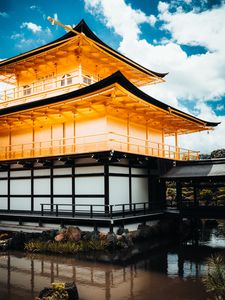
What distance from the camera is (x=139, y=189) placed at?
22.6 m

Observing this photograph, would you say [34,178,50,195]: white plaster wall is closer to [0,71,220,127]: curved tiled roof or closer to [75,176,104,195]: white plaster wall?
[75,176,104,195]: white plaster wall

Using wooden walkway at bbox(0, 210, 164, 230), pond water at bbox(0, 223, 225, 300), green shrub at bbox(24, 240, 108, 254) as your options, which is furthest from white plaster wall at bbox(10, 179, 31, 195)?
pond water at bbox(0, 223, 225, 300)

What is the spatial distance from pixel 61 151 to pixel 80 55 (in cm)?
725

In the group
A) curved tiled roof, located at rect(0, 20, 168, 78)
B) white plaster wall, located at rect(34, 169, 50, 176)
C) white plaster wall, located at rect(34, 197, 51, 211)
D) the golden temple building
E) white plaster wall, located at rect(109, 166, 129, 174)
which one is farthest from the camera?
white plaster wall, located at rect(34, 169, 50, 176)

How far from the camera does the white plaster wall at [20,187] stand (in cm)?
2320

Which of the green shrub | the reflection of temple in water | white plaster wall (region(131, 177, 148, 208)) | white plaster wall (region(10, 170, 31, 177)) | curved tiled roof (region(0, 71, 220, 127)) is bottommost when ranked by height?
the reflection of temple in water

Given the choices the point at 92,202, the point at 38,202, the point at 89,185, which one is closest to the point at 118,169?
the point at 89,185

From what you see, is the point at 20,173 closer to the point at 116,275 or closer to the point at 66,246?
the point at 66,246

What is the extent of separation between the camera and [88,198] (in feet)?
65.3

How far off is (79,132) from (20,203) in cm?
737

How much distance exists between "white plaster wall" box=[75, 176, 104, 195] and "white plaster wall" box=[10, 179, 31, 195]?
15.8ft

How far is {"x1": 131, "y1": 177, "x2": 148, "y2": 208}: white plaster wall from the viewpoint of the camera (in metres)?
22.0

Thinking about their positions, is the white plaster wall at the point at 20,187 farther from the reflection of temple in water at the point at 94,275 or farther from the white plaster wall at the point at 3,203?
the reflection of temple in water at the point at 94,275

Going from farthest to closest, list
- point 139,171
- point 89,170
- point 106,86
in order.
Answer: point 139,171 → point 89,170 → point 106,86
